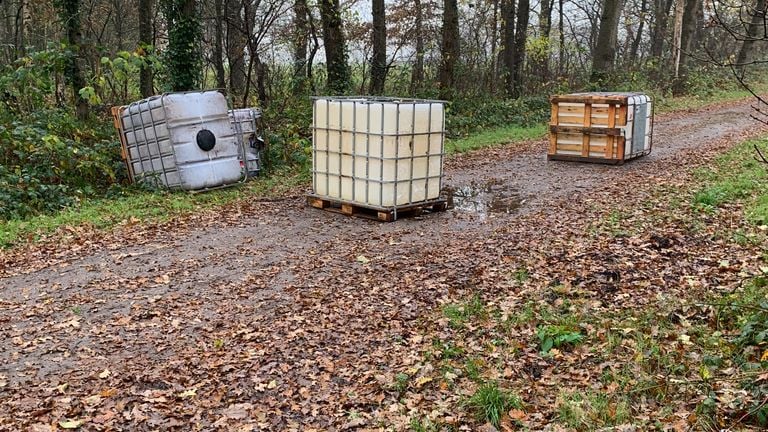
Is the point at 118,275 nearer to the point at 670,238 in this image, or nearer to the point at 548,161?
the point at 670,238

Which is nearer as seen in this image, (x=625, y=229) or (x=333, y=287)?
(x=333, y=287)

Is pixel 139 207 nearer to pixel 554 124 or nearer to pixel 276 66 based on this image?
pixel 554 124

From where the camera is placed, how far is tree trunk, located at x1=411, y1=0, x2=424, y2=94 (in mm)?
20891

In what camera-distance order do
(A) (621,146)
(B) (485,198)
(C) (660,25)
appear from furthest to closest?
(C) (660,25) < (A) (621,146) < (B) (485,198)

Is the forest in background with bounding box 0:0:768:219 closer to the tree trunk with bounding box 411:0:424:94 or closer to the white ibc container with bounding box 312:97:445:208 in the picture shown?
the tree trunk with bounding box 411:0:424:94

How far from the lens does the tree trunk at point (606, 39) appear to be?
20.1 meters

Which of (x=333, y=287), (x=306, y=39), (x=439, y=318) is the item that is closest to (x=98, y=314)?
(x=333, y=287)

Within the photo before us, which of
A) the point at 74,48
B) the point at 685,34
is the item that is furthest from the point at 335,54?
the point at 685,34

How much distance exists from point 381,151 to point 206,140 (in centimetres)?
403

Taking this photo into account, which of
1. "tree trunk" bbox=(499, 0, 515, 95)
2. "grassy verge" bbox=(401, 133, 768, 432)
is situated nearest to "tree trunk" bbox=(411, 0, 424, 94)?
"tree trunk" bbox=(499, 0, 515, 95)

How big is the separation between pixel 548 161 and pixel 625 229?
6.28m

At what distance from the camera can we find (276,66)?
19.4m

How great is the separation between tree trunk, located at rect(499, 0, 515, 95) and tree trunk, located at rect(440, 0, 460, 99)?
2.80 m

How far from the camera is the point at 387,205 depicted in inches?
380
